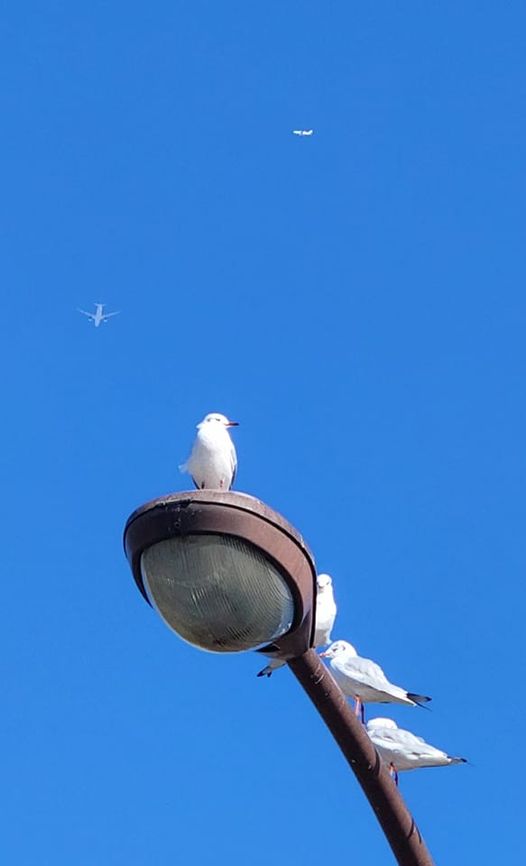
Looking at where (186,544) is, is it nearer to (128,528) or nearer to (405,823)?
(128,528)

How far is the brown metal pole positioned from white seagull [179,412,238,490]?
3.66 meters

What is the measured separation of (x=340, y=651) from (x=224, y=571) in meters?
9.72

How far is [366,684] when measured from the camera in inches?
495

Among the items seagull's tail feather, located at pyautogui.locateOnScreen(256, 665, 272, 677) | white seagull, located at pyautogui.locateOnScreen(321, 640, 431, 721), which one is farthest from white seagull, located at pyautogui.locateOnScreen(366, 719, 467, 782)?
seagull's tail feather, located at pyautogui.locateOnScreen(256, 665, 272, 677)

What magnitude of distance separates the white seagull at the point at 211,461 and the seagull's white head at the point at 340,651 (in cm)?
508

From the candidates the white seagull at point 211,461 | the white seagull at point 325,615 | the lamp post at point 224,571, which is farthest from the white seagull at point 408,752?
the lamp post at point 224,571

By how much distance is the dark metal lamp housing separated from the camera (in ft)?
13.6

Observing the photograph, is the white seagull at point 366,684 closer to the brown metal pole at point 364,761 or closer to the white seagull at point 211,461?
the white seagull at point 211,461

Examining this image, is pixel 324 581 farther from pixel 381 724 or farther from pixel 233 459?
pixel 233 459

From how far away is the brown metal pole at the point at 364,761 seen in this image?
4.40m

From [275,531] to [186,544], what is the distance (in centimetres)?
25

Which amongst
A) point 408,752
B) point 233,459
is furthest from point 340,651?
point 233,459

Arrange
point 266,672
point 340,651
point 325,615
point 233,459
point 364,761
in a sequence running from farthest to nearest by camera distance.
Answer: point 340,651
point 325,615
point 233,459
point 266,672
point 364,761

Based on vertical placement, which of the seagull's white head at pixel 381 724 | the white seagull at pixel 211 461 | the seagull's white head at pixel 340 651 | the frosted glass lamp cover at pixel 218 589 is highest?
the seagull's white head at pixel 340 651
